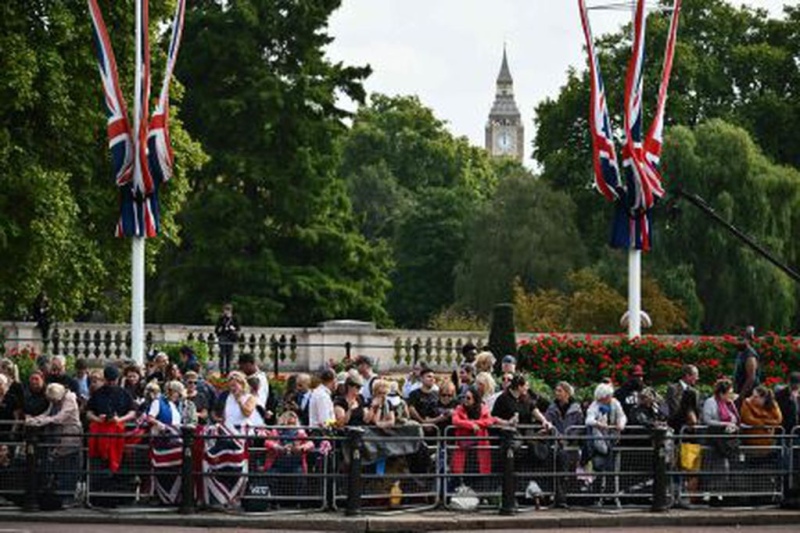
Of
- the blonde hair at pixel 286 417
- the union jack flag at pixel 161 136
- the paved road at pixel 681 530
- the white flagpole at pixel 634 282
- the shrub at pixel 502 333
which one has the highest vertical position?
the union jack flag at pixel 161 136

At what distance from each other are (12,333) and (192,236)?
17172 mm

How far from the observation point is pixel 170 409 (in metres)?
27.0

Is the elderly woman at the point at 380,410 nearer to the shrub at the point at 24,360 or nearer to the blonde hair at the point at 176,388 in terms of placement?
the blonde hair at the point at 176,388

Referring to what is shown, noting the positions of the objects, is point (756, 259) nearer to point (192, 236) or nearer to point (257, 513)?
point (192, 236)

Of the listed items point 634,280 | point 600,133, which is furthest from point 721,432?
point 634,280

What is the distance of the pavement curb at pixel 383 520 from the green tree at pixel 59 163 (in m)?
18.7

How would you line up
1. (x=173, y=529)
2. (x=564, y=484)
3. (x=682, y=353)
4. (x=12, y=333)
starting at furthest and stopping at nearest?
1. (x=12, y=333)
2. (x=682, y=353)
3. (x=564, y=484)
4. (x=173, y=529)

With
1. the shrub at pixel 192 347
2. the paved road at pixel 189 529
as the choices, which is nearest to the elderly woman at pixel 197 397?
the paved road at pixel 189 529

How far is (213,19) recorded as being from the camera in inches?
2667

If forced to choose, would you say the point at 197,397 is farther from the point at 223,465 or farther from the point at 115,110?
the point at 115,110

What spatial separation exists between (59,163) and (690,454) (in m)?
23.0

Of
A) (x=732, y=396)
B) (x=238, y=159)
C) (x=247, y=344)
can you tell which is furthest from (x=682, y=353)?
(x=238, y=159)

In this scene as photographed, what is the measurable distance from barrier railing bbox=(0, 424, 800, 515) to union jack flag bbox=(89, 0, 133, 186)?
9289 mm

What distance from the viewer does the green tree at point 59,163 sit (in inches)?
1752
